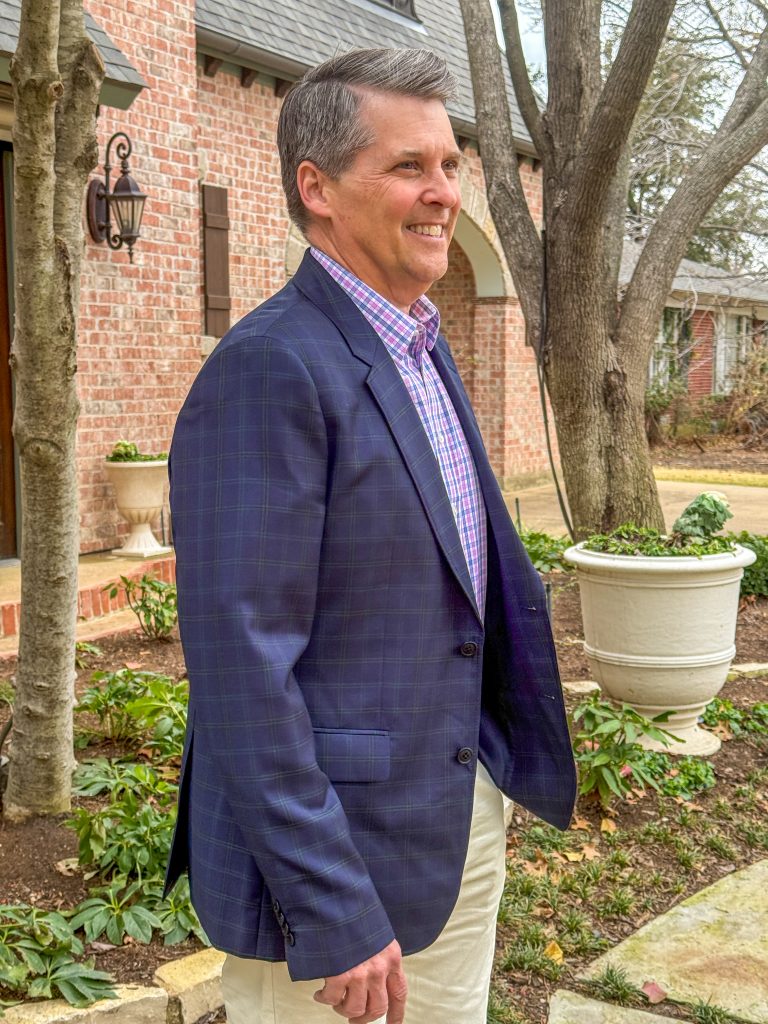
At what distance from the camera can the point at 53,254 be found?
9.89ft

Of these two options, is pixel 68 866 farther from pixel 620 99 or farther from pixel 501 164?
pixel 501 164

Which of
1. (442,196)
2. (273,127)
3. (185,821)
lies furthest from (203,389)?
(273,127)

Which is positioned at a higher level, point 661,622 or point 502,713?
point 502,713

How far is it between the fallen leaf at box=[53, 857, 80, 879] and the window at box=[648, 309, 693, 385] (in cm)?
1769

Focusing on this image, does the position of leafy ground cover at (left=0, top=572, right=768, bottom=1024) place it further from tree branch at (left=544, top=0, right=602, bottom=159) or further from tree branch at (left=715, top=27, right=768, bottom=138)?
tree branch at (left=715, top=27, right=768, bottom=138)

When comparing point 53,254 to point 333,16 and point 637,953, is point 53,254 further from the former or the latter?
point 333,16

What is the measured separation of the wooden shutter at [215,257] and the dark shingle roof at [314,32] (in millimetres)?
1122

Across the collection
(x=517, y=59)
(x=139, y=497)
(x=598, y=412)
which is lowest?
(x=139, y=497)

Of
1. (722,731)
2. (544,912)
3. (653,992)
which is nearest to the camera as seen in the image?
(653,992)

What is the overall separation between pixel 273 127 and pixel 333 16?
151 centimetres

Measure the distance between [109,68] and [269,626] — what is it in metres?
5.99

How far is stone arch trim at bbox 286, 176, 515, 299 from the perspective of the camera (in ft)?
38.7

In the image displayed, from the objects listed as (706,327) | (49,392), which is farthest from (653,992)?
(706,327)

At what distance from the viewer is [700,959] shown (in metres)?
2.97
